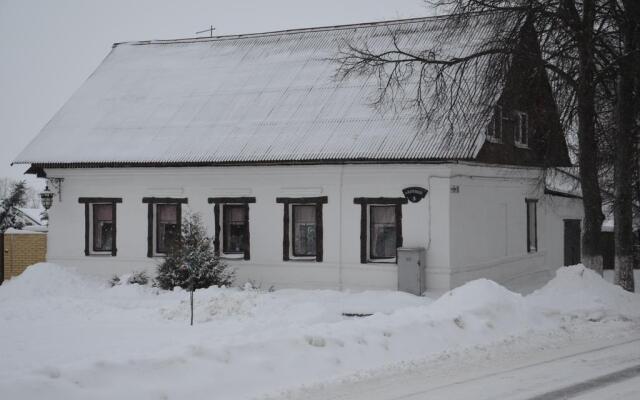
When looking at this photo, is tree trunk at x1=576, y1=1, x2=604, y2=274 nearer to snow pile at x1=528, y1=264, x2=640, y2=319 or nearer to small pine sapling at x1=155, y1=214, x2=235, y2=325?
snow pile at x1=528, y1=264, x2=640, y2=319

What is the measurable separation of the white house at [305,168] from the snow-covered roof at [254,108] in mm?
60

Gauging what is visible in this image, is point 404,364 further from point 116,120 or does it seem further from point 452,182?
point 116,120

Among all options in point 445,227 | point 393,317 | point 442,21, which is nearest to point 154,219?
point 445,227

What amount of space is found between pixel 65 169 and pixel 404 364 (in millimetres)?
16184

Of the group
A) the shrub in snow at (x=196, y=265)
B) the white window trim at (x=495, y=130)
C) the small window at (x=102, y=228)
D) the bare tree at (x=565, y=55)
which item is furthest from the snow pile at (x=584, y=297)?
the small window at (x=102, y=228)

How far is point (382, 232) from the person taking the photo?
20219mm

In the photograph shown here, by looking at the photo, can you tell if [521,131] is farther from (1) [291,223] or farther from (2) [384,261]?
(1) [291,223]

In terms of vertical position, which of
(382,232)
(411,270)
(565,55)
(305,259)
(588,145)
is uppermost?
(565,55)

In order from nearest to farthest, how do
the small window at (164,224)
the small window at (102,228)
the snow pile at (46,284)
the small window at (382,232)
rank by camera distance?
the small window at (382,232) < the snow pile at (46,284) < the small window at (164,224) < the small window at (102,228)

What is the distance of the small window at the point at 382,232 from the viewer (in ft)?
65.9

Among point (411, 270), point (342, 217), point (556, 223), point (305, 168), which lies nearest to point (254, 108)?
point (305, 168)

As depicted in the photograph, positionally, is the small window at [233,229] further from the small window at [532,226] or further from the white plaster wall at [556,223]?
Result: the white plaster wall at [556,223]

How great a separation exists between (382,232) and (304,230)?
226cm

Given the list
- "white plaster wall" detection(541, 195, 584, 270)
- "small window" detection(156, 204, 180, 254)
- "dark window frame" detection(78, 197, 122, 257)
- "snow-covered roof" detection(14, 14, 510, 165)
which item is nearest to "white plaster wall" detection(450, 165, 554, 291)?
"white plaster wall" detection(541, 195, 584, 270)
